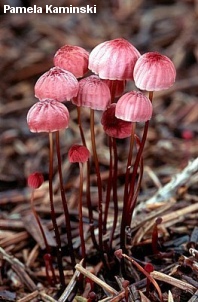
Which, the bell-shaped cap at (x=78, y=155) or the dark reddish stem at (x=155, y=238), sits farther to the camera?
the dark reddish stem at (x=155, y=238)

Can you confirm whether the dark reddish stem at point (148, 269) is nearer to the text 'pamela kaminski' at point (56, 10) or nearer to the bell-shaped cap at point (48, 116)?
the bell-shaped cap at point (48, 116)

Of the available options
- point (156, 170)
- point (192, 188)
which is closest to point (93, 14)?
point (156, 170)

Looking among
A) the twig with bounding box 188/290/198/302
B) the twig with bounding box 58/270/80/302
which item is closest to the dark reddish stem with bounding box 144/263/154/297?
the twig with bounding box 188/290/198/302

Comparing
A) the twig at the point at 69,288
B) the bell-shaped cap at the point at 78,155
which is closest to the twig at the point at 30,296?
the twig at the point at 69,288

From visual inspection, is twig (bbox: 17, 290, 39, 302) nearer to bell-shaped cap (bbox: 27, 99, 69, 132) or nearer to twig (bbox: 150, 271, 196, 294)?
twig (bbox: 150, 271, 196, 294)

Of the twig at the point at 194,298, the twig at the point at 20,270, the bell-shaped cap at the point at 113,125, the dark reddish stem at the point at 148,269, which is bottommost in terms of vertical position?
the twig at the point at 20,270

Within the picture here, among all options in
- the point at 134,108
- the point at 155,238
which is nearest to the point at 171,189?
the point at 155,238

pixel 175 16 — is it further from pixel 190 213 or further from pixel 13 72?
pixel 190 213
